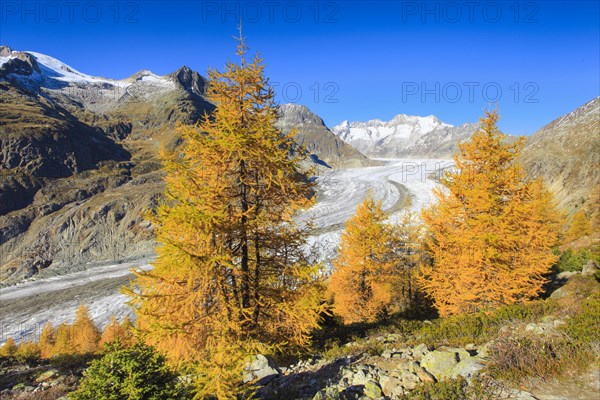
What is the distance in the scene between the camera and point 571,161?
57156 mm

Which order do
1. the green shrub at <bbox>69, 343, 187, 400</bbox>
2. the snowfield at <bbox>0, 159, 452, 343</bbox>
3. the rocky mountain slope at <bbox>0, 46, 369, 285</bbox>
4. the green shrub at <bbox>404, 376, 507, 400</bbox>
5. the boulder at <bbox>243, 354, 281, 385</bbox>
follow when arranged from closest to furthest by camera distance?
the green shrub at <bbox>69, 343, 187, 400</bbox>, the green shrub at <bbox>404, 376, 507, 400</bbox>, the boulder at <bbox>243, 354, 281, 385</bbox>, the snowfield at <bbox>0, 159, 452, 343</bbox>, the rocky mountain slope at <bbox>0, 46, 369, 285</bbox>

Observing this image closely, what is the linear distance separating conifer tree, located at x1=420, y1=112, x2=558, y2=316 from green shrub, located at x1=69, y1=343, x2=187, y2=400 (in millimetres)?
10354

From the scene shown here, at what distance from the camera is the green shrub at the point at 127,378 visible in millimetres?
4602

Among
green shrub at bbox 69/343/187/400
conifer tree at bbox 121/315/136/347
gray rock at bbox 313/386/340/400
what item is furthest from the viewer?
conifer tree at bbox 121/315/136/347

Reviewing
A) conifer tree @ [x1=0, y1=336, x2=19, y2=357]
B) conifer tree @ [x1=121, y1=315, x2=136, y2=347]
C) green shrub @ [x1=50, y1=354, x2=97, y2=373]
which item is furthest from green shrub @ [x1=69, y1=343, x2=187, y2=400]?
conifer tree @ [x1=0, y1=336, x2=19, y2=357]

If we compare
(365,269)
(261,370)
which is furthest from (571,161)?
(261,370)

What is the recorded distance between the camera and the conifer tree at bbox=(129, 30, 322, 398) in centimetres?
722

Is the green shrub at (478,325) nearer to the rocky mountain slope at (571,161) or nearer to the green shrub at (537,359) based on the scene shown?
the green shrub at (537,359)

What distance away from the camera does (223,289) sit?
7.95m

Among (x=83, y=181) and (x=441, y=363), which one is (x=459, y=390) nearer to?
(x=441, y=363)

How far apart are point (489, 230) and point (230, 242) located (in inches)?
355

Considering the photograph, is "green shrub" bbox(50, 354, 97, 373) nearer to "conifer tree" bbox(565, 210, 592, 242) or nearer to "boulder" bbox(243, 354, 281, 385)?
"boulder" bbox(243, 354, 281, 385)

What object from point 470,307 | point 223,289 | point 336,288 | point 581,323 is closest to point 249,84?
point 223,289

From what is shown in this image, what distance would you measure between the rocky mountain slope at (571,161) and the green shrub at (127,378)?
164 feet
